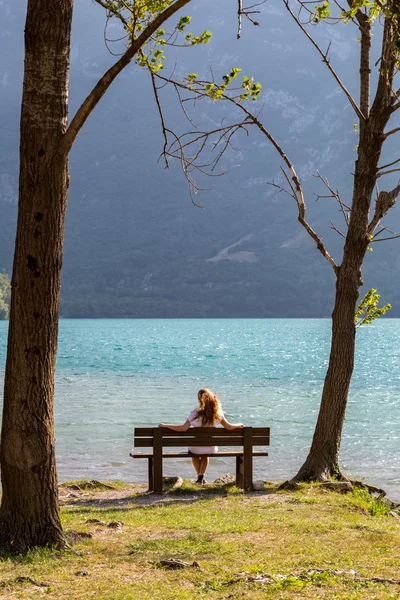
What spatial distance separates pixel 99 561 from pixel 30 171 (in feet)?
10.5

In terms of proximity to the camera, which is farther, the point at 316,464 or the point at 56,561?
the point at 316,464

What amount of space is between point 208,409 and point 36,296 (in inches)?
226

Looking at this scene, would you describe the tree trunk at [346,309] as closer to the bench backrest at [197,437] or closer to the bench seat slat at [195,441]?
the bench backrest at [197,437]

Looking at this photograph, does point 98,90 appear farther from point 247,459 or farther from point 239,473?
point 239,473

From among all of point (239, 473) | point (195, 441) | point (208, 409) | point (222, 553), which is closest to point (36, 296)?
point (222, 553)

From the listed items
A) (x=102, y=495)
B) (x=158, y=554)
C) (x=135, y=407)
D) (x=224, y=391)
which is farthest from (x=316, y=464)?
(x=224, y=391)

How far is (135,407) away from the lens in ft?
98.1

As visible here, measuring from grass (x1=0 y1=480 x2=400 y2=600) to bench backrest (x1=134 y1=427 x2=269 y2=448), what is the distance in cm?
98

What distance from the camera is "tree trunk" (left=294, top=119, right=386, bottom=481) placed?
11258 mm

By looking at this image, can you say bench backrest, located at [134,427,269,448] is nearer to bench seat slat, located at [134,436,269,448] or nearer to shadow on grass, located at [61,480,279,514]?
bench seat slat, located at [134,436,269,448]

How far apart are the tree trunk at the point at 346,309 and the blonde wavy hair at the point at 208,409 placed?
4.90 feet

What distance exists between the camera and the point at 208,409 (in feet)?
38.9

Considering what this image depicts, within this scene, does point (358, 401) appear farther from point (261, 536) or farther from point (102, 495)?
point (261, 536)

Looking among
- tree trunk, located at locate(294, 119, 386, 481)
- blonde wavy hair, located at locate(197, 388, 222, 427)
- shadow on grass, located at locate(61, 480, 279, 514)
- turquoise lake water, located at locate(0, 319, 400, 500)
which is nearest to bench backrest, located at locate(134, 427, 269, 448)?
blonde wavy hair, located at locate(197, 388, 222, 427)
